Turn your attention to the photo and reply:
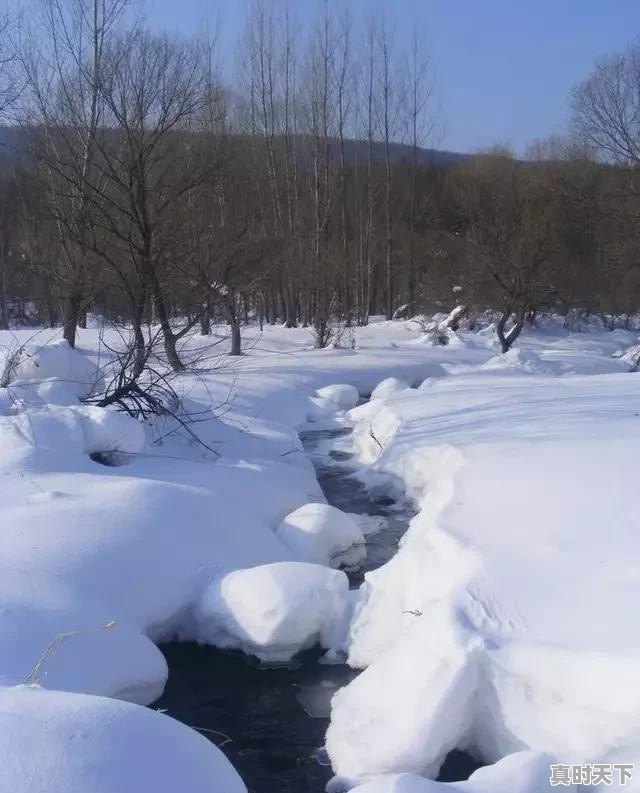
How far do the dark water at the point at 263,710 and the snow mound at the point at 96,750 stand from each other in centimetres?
67

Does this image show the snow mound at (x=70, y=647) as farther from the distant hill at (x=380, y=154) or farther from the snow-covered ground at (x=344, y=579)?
the distant hill at (x=380, y=154)

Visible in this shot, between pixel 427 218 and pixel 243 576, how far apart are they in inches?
1145

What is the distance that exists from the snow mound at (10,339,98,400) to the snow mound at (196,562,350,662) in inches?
145

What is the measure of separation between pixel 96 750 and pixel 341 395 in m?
10.5

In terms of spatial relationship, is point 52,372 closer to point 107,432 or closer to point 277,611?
point 107,432

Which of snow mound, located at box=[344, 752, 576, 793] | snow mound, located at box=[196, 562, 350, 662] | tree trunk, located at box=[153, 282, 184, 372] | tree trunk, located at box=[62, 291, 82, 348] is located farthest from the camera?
tree trunk, located at box=[62, 291, 82, 348]

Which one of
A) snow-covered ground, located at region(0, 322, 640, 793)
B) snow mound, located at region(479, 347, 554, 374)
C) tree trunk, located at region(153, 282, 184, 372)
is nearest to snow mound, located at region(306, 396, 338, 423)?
tree trunk, located at region(153, 282, 184, 372)

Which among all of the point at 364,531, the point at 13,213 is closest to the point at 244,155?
the point at 13,213

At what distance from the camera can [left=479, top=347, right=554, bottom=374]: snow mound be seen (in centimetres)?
1456

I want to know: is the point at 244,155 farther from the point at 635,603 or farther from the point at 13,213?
the point at 635,603

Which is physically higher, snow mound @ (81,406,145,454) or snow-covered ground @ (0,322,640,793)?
snow mound @ (81,406,145,454)

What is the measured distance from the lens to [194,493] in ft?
19.8

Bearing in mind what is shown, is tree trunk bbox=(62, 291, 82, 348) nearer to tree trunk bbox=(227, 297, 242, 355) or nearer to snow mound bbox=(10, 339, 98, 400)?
tree trunk bbox=(227, 297, 242, 355)

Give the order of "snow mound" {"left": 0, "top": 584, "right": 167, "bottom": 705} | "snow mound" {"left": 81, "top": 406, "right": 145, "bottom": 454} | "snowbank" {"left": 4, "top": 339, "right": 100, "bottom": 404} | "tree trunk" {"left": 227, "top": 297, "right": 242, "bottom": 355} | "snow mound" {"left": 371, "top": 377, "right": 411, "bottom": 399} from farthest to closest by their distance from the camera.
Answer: "tree trunk" {"left": 227, "top": 297, "right": 242, "bottom": 355} < "snow mound" {"left": 371, "top": 377, "right": 411, "bottom": 399} < "snowbank" {"left": 4, "top": 339, "right": 100, "bottom": 404} < "snow mound" {"left": 81, "top": 406, "right": 145, "bottom": 454} < "snow mound" {"left": 0, "top": 584, "right": 167, "bottom": 705}
